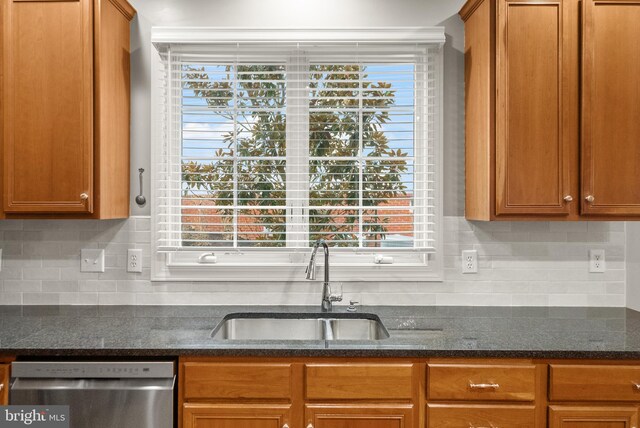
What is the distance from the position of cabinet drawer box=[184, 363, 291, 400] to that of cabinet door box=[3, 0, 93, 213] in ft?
2.99

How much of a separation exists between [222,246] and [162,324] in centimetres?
55

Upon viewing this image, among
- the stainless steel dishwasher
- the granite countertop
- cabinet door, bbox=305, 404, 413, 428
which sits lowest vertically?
cabinet door, bbox=305, 404, 413, 428

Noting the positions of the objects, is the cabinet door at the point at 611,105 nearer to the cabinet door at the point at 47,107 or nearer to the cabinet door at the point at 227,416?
the cabinet door at the point at 227,416

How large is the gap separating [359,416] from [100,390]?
3.11 ft

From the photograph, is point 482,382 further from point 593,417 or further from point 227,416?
point 227,416

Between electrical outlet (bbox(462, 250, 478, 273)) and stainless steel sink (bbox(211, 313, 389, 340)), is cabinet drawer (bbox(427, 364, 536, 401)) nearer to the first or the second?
stainless steel sink (bbox(211, 313, 389, 340))

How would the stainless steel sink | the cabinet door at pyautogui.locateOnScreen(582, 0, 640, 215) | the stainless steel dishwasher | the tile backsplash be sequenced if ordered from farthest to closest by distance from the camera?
the tile backsplash, the stainless steel sink, the cabinet door at pyautogui.locateOnScreen(582, 0, 640, 215), the stainless steel dishwasher

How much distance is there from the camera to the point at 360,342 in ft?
5.85

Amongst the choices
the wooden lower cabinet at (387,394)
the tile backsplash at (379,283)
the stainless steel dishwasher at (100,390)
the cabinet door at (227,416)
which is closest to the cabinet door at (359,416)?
the wooden lower cabinet at (387,394)

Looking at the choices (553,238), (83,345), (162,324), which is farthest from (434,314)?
(83,345)

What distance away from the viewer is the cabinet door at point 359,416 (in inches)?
67.6

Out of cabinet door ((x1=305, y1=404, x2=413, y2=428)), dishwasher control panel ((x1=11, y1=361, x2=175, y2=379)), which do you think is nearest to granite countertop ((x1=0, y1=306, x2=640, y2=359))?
dishwasher control panel ((x1=11, y1=361, x2=175, y2=379))

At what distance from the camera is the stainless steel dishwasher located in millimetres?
1680

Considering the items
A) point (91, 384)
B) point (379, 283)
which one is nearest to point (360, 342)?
point (379, 283)
